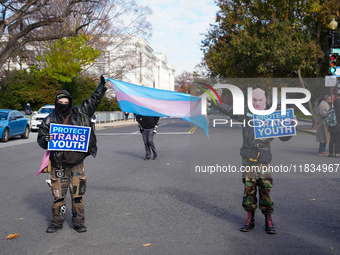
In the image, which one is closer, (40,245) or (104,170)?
(40,245)

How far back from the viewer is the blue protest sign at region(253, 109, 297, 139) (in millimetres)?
5285

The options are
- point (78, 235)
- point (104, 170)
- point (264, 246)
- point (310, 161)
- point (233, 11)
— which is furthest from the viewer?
point (233, 11)

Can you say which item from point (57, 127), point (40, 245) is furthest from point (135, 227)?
point (57, 127)

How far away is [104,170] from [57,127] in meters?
5.37

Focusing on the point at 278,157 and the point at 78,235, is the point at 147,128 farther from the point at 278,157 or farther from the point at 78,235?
the point at 78,235

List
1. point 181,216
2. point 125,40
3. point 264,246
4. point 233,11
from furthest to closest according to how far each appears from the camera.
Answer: point 125,40 < point 233,11 < point 181,216 < point 264,246

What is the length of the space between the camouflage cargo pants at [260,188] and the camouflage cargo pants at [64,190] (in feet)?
7.44

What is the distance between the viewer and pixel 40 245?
4.67 m

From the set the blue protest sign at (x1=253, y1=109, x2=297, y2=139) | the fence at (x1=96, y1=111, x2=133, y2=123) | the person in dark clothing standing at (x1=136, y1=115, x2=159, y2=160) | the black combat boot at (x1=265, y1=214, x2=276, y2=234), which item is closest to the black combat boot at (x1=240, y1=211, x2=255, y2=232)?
A: the black combat boot at (x1=265, y1=214, x2=276, y2=234)

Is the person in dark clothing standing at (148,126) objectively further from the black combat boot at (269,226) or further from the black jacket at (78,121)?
the black combat boot at (269,226)

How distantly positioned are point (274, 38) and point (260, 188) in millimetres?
21545

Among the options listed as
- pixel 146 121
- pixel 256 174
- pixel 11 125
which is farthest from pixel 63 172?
pixel 11 125

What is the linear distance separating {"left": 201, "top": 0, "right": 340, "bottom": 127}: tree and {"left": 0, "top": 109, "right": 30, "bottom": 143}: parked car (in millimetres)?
14025

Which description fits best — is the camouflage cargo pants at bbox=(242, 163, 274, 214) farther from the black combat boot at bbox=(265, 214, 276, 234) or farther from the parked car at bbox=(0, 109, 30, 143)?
the parked car at bbox=(0, 109, 30, 143)
